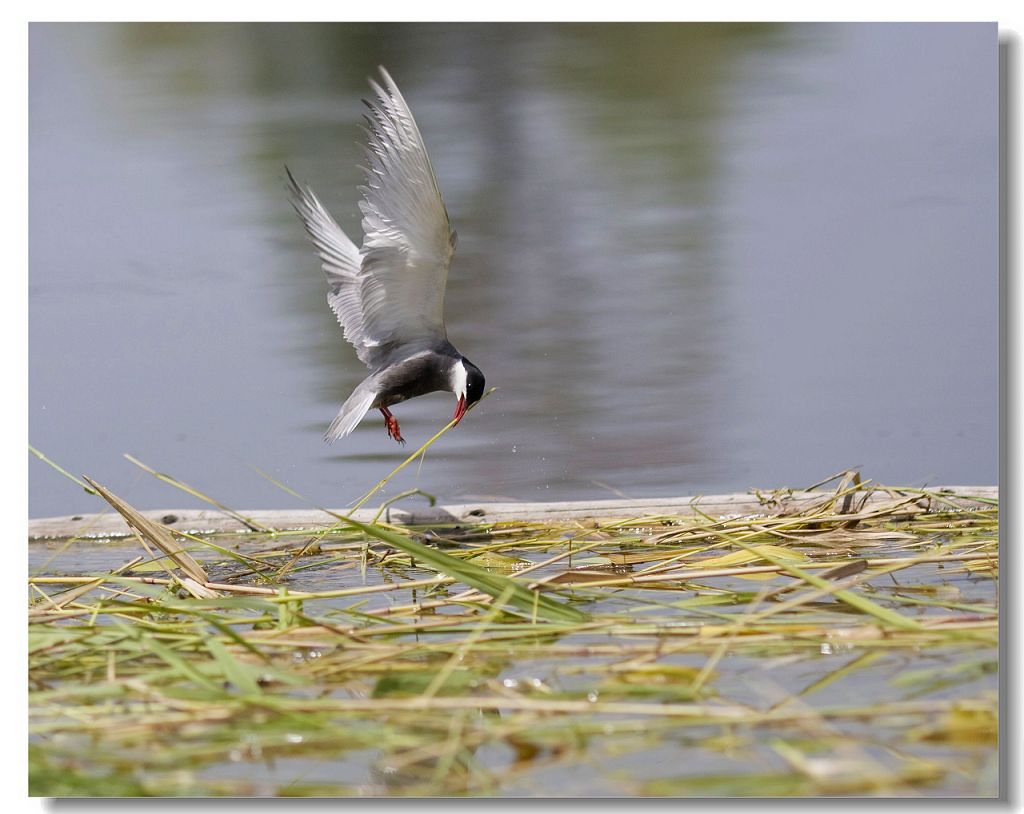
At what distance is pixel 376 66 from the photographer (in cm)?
334

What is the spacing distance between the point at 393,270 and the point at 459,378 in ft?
1.52

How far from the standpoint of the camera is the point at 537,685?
2.22 meters

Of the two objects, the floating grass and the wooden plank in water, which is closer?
the floating grass

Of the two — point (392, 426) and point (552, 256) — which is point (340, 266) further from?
point (552, 256)

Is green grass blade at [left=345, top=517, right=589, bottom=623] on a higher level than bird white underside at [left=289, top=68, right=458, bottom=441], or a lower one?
lower

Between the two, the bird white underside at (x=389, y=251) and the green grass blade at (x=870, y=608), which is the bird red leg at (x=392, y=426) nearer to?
the bird white underside at (x=389, y=251)

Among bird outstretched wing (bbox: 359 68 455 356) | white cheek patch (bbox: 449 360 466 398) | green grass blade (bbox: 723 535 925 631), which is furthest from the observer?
white cheek patch (bbox: 449 360 466 398)

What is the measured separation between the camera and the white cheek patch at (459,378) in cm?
402

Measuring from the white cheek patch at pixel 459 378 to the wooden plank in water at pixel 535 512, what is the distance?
0.54 metres

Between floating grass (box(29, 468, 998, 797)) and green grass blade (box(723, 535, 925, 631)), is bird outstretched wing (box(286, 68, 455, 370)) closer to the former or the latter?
floating grass (box(29, 468, 998, 797))

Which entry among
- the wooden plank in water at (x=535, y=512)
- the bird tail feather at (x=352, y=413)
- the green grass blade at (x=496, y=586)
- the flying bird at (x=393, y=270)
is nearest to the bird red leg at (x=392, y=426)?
the flying bird at (x=393, y=270)

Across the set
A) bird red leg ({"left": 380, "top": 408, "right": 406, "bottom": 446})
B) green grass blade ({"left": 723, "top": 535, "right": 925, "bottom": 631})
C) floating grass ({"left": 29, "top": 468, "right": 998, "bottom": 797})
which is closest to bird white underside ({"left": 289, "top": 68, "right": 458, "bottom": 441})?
bird red leg ({"left": 380, "top": 408, "right": 406, "bottom": 446})

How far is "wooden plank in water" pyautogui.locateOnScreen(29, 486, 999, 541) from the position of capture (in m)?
3.39

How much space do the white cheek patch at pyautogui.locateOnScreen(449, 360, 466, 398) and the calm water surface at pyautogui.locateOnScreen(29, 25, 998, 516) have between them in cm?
36
